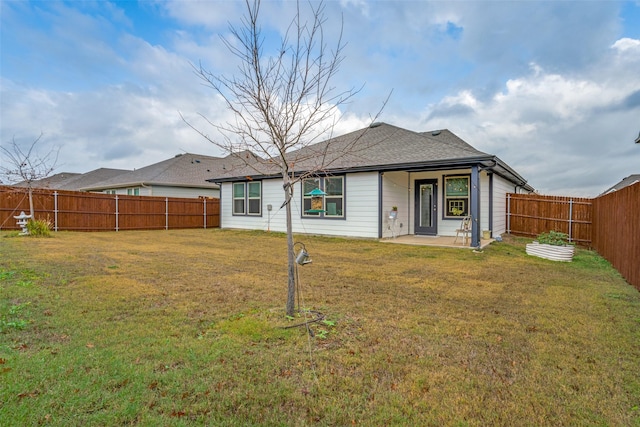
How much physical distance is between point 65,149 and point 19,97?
2.55 meters

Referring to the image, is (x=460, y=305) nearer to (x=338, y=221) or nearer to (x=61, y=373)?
(x=61, y=373)

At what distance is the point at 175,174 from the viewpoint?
21578 mm

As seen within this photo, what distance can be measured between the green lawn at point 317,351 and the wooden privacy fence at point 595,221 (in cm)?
77

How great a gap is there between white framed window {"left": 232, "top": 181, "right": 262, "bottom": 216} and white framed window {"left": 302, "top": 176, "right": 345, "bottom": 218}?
281cm

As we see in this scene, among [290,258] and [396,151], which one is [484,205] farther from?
[290,258]

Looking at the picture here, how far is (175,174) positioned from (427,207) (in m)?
16.3

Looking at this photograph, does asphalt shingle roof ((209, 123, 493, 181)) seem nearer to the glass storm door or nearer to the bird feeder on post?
the bird feeder on post

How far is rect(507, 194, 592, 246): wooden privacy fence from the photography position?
11211 millimetres

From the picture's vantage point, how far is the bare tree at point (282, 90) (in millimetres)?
3727

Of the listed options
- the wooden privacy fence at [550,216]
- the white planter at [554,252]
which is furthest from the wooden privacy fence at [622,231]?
the wooden privacy fence at [550,216]

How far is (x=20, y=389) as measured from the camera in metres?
2.18

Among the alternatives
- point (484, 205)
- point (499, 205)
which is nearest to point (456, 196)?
point (484, 205)

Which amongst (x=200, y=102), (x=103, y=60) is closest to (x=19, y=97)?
(x=103, y=60)

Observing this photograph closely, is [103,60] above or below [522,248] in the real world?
above
